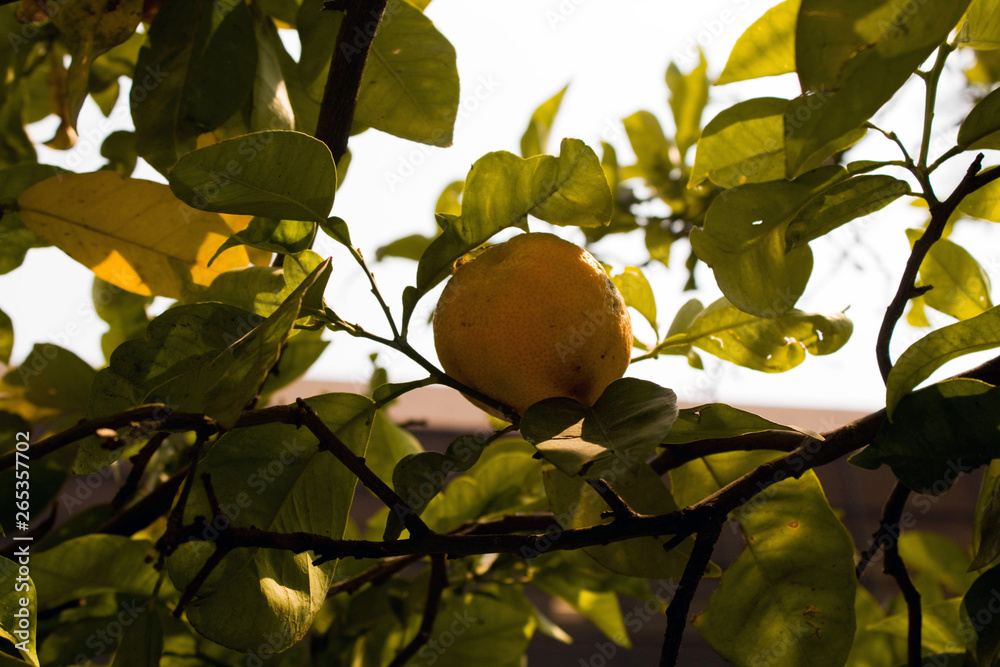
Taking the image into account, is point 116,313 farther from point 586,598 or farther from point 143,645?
point 586,598

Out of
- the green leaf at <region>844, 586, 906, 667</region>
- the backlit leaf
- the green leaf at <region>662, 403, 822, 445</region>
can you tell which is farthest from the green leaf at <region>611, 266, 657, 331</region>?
the green leaf at <region>844, 586, 906, 667</region>

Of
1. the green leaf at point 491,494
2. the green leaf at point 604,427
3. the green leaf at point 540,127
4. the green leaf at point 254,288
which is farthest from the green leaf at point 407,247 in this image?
the green leaf at point 604,427

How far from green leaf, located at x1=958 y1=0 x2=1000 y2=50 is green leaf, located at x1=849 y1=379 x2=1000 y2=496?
25 centimetres

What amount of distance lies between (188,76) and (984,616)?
2.37 feet

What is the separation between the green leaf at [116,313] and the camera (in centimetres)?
87

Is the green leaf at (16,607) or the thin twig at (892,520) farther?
the thin twig at (892,520)

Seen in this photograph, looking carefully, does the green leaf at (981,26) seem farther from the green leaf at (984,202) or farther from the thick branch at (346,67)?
the thick branch at (346,67)

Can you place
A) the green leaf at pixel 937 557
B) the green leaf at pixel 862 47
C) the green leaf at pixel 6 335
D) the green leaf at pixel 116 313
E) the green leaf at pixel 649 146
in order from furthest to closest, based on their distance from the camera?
the green leaf at pixel 649 146
the green leaf at pixel 937 557
the green leaf at pixel 116 313
the green leaf at pixel 6 335
the green leaf at pixel 862 47

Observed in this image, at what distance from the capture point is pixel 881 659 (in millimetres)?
833

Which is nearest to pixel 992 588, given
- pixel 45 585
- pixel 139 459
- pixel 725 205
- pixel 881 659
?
pixel 725 205

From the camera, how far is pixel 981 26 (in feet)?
1.66

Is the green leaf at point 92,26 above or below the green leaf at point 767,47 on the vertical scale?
above

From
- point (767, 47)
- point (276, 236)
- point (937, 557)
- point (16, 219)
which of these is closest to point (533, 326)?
point (276, 236)

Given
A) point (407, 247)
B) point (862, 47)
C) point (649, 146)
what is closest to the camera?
point (862, 47)
